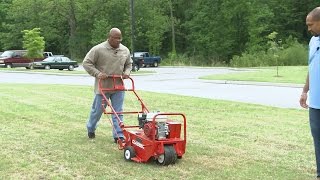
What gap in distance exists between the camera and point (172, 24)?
216 ft

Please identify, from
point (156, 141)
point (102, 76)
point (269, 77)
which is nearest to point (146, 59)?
point (269, 77)

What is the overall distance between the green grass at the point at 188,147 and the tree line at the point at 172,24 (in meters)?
46.6

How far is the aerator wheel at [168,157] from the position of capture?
6.45 metres

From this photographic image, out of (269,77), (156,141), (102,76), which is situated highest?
(102,76)

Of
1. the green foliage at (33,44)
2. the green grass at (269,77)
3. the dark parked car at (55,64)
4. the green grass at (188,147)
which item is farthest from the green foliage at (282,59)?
the green grass at (188,147)

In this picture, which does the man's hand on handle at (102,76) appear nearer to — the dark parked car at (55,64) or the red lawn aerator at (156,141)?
the red lawn aerator at (156,141)

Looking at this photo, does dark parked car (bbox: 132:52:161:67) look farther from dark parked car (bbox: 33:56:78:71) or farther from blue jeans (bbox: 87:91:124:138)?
blue jeans (bbox: 87:91:124:138)

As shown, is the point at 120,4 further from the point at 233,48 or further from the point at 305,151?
the point at 305,151

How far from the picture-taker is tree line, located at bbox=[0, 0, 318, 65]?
61312 millimetres

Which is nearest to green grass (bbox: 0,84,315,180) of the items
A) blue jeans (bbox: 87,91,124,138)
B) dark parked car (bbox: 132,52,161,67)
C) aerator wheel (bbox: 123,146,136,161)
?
aerator wheel (bbox: 123,146,136,161)

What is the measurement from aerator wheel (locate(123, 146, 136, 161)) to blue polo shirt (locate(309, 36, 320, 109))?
8.12 feet

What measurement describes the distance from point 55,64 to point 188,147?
3881 centimetres

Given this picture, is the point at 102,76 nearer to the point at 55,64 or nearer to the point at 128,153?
the point at 128,153

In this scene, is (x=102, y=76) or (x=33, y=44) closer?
(x=102, y=76)
